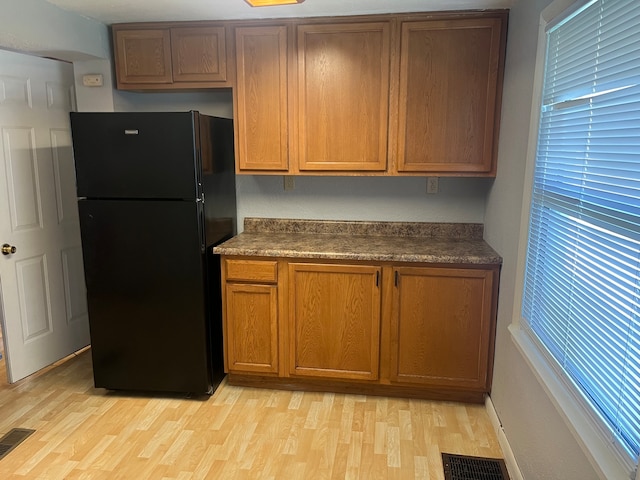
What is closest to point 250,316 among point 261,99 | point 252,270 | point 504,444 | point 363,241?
point 252,270

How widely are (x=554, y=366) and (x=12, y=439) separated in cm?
257

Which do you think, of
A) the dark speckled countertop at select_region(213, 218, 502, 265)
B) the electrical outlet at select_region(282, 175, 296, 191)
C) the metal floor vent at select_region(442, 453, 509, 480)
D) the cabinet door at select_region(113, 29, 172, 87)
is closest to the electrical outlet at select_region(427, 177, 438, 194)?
the dark speckled countertop at select_region(213, 218, 502, 265)

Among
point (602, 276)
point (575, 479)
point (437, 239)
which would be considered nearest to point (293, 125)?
point (437, 239)

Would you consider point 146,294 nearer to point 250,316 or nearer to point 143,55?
point 250,316

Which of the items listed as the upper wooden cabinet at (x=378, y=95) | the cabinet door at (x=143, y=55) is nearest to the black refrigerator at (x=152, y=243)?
the upper wooden cabinet at (x=378, y=95)

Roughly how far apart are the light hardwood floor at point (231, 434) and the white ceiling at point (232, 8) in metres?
2.21

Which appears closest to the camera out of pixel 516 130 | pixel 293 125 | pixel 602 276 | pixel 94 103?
pixel 602 276

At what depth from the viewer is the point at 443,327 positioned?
2609 millimetres

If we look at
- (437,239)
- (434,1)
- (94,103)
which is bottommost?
(437,239)

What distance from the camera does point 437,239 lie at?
299 cm

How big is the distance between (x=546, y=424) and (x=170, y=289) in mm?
1951

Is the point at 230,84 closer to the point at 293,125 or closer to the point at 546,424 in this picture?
the point at 293,125

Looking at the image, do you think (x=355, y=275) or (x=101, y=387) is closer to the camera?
(x=355, y=275)

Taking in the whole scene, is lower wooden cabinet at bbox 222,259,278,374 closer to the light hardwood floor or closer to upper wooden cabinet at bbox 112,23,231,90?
the light hardwood floor
